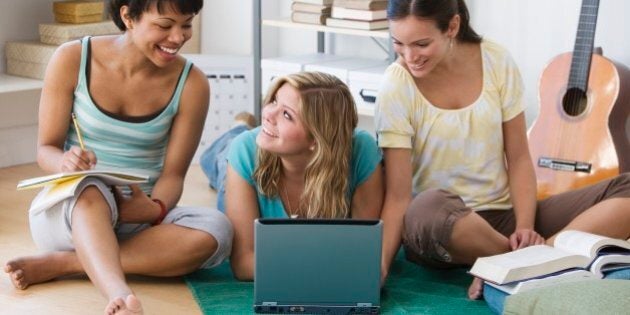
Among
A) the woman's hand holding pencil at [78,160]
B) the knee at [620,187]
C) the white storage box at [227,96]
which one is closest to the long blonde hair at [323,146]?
the woman's hand holding pencil at [78,160]

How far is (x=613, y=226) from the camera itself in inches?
92.0

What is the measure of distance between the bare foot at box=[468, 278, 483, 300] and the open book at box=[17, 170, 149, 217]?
2.36ft

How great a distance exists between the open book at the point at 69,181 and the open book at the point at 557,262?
0.72m

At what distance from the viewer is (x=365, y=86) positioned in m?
3.32

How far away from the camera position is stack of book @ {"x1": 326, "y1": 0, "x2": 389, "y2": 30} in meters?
3.26

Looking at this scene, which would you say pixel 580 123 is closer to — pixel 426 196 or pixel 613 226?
pixel 613 226

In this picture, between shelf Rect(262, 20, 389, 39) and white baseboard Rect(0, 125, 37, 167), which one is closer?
shelf Rect(262, 20, 389, 39)

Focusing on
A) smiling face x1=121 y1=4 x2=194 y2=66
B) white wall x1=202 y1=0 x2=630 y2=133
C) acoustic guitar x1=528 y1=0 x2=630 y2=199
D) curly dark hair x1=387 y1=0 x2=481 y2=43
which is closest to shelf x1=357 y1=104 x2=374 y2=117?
white wall x1=202 y1=0 x2=630 y2=133

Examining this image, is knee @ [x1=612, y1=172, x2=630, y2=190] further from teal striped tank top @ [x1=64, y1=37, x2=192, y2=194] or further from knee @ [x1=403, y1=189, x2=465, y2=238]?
teal striped tank top @ [x1=64, y1=37, x2=192, y2=194]

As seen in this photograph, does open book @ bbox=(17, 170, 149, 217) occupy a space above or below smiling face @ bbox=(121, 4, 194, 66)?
below

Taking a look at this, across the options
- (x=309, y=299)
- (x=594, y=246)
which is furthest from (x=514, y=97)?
(x=309, y=299)

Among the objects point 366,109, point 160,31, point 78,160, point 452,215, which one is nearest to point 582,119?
point 366,109

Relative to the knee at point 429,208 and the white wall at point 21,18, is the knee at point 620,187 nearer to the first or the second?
the knee at point 429,208

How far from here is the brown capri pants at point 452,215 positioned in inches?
88.4
